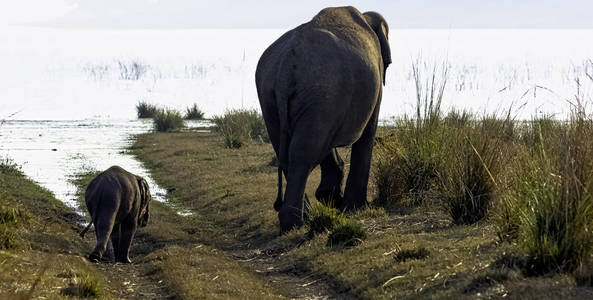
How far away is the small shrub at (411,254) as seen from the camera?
9586 millimetres

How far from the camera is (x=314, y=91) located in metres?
11.3

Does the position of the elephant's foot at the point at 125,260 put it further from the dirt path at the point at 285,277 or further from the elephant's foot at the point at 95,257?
the dirt path at the point at 285,277

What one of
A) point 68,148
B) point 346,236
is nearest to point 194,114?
point 68,148

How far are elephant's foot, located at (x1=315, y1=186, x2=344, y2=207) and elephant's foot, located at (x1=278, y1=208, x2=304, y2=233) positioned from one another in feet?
4.91

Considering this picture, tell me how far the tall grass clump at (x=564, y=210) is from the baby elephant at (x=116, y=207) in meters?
5.01

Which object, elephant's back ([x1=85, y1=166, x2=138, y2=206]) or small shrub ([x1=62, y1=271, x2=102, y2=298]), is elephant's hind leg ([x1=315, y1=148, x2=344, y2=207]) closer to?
elephant's back ([x1=85, y1=166, x2=138, y2=206])

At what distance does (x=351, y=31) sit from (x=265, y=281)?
4102 mm

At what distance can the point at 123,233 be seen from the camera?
11469 millimetres

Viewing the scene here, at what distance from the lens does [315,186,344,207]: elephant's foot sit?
13.6 meters

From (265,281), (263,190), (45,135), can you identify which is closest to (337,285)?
(265,281)

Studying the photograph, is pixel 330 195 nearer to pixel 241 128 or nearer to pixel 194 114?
pixel 241 128

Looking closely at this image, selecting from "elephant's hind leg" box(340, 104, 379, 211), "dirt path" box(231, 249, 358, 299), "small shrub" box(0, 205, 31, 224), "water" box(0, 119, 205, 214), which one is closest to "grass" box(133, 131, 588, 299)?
"dirt path" box(231, 249, 358, 299)

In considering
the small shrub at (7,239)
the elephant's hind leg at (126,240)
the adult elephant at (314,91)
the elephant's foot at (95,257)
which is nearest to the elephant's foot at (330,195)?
the adult elephant at (314,91)

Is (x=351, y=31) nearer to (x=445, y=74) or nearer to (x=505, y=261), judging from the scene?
(x=445, y=74)
